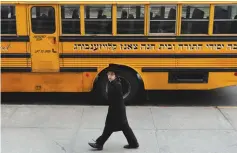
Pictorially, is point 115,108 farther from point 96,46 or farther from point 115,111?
point 96,46

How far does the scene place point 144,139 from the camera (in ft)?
21.4

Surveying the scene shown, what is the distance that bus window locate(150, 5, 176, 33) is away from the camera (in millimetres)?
7898

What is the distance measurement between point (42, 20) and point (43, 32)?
0.25 meters

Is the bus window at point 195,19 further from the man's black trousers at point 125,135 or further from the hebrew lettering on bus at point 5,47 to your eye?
the hebrew lettering on bus at point 5,47

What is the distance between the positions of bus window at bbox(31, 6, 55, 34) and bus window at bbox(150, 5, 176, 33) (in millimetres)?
2052

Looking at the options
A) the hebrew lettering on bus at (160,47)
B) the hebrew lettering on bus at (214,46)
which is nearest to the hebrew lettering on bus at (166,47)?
the hebrew lettering on bus at (160,47)

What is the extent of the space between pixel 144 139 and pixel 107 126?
90 centimetres

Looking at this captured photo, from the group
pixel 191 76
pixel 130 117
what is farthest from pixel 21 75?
pixel 191 76

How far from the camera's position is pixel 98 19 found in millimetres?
7961

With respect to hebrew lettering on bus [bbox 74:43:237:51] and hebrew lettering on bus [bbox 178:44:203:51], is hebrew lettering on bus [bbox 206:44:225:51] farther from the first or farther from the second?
hebrew lettering on bus [bbox 178:44:203:51]

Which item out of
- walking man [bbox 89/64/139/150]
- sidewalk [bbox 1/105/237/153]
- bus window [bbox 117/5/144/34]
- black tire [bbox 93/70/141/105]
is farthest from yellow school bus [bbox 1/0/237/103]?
walking man [bbox 89/64/139/150]

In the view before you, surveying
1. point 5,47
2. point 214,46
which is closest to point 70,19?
point 5,47

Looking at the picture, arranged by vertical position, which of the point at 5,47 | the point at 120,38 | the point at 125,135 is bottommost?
the point at 125,135

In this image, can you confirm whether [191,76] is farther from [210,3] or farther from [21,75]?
[21,75]
